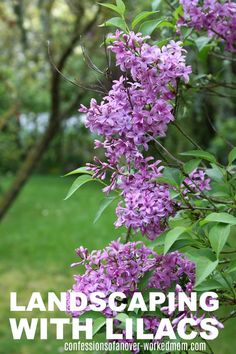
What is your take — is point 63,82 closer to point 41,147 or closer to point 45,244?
point 45,244

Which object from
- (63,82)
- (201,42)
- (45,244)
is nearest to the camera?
(201,42)

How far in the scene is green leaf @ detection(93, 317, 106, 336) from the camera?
1.05 meters

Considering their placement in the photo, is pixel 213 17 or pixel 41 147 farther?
pixel 41 147

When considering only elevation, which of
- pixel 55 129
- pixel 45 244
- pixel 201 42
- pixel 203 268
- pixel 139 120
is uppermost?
pixel 201 42

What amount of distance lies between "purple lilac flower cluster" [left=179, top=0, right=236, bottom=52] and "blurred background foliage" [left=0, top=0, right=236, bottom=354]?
124 millimetres

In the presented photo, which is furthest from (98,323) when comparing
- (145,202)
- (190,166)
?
(190,166)

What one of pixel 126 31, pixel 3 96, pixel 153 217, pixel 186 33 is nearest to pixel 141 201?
pixel 153 217

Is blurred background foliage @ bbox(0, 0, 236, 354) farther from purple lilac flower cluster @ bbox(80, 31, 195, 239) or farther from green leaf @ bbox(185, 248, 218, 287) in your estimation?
green leaf @ bbox(185, 248, 218, 287)

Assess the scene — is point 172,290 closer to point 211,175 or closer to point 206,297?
point 206,297

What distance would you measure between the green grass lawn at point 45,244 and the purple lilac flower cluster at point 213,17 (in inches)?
118

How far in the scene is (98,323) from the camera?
1.07m

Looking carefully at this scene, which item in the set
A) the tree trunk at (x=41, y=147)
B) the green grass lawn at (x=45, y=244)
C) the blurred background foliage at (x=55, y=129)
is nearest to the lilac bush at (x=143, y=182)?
the blurred background foliage at (x=55, y=129)

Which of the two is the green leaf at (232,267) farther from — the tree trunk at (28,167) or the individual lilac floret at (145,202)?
the tree trunk at (28,167)

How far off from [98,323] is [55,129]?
330 centimetres
